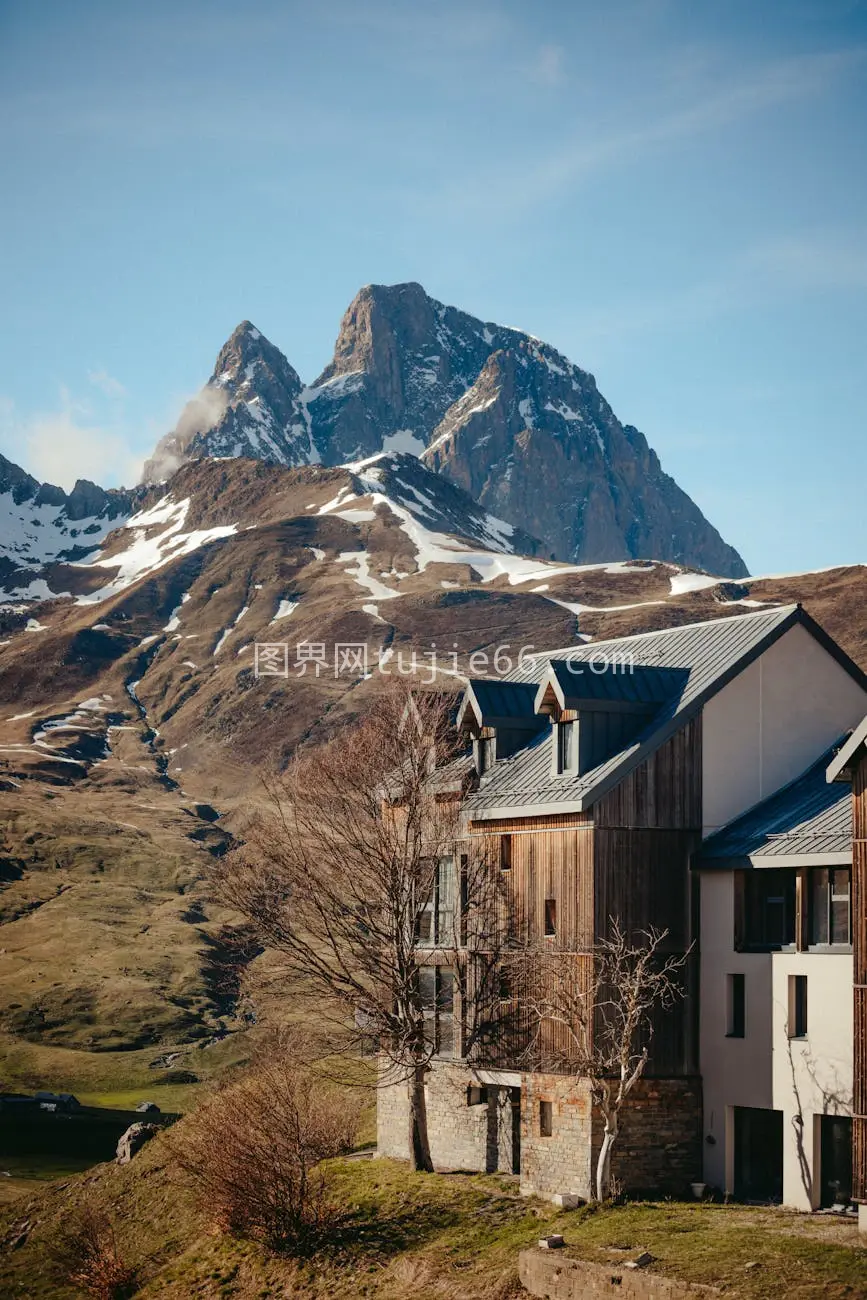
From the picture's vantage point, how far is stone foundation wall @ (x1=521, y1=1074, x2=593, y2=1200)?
4031cm

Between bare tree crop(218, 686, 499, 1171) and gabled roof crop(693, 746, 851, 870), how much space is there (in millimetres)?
7166

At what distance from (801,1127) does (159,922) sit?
11198cm

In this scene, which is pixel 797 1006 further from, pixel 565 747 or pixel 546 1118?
pixel 565 747

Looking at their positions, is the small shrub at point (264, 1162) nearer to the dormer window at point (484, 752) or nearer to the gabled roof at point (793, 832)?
the dormer window at point (484, 752)

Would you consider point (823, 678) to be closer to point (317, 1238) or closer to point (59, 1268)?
point (317, 1238)

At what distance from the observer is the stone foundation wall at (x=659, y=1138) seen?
40.4m

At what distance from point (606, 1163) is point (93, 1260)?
18.9 m

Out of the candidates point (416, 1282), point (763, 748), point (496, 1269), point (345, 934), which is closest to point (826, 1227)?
point (496, 1269)

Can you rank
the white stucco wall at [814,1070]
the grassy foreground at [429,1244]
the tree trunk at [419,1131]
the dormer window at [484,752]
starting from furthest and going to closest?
the dormer window at [484,752] < the tree trunk at [419,1131] < the white stucco wall at [814,1070] < the grassy foreground at [429,1244]

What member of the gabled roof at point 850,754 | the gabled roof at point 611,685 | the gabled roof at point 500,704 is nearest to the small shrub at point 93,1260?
the gabled roof at point 500,704

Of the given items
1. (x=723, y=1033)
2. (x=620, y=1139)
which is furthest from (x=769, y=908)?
(x=620, y=1139)

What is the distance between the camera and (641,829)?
4266cm

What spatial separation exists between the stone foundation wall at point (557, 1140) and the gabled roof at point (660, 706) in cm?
733

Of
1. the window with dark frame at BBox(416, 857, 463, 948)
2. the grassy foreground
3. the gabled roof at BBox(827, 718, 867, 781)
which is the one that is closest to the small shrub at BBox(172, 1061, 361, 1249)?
the grassy foreground
